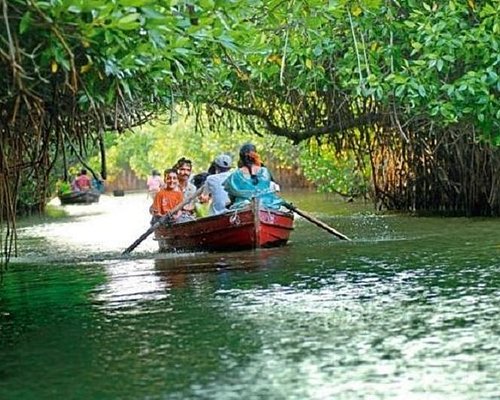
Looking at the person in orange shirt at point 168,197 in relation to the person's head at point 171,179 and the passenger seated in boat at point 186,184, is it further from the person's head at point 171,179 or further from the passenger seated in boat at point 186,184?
the passenger seated in boat at point 186,184

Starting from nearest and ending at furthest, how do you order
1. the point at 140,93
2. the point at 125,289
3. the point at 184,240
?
1. the point at 140,93
2. the point at 125,289
3. the point at 184,240

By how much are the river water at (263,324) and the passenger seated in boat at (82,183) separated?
86.1ft

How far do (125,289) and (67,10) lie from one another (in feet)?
16.5

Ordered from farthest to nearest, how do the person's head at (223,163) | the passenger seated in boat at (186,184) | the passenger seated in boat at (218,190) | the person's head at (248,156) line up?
the passenger seated in boat at (186,184) < the person's head at (223,163) < the passenger seated in boat at (218,190) < the person's head at (248,156)

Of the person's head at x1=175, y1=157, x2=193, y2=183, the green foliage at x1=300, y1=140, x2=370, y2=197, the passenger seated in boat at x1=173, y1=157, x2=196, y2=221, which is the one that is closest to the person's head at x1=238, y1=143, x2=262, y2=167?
the passenger seated in boat at x1=173, y1=157, x2=196, y2=221

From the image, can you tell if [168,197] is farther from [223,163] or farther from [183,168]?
[223,163]

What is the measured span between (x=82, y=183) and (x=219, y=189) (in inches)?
1063

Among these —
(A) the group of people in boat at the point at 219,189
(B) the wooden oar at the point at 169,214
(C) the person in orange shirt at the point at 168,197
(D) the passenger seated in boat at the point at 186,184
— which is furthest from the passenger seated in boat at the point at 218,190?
(C) the person in orange shirt at the point at 168,197

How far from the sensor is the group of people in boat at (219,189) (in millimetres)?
15062

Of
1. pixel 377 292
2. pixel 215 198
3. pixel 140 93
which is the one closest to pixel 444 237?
pixel 215 198

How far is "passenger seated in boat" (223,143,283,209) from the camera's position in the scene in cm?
1501

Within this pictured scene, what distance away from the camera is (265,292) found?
10.8 m

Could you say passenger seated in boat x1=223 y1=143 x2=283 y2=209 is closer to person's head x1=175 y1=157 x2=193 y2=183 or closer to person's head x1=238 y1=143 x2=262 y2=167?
person's head x1=238 y1=143 x2=262 y2=167

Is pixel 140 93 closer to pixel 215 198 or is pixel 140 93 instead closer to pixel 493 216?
pixel 215 198
